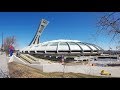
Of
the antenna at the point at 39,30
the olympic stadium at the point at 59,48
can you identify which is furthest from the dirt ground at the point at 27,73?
the antenna at the point at 39,30

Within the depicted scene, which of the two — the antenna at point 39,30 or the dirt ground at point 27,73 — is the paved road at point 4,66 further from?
the antenna at point 39,30

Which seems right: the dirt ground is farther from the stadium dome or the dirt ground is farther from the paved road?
the stadium dome

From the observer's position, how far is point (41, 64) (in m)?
3.82

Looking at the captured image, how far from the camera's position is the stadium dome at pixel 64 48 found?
375 centimetres

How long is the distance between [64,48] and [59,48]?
3.6 inches

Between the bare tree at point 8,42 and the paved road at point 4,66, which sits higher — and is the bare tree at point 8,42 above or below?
above

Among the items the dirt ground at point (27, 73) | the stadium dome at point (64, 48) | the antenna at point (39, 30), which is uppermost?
the antenna at point (39, 30)

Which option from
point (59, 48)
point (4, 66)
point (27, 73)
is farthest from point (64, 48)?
point (4, 66)

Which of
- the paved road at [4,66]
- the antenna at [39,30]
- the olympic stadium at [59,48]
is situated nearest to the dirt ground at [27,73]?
the paved road at [4,66]

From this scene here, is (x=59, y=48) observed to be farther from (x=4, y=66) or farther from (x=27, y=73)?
(x=4, y=66)

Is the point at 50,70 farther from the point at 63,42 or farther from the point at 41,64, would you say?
the point at 63,42

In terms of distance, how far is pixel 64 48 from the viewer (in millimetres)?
3826
